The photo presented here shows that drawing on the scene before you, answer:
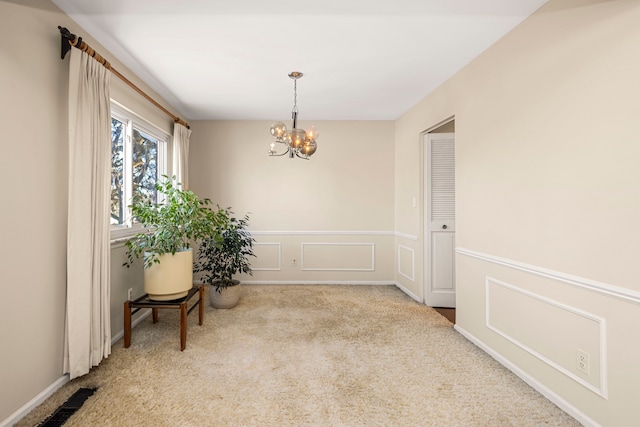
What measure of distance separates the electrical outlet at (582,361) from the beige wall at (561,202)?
0.08 feet

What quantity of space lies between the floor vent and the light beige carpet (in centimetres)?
4

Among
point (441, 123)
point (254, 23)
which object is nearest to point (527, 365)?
point (441, 123)

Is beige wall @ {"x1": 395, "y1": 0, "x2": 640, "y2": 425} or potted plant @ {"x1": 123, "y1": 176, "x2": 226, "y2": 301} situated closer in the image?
beige wall @ {"x1": 395, "y1": 0, "x2": 640, "y2": 425}

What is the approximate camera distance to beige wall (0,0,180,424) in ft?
5.64

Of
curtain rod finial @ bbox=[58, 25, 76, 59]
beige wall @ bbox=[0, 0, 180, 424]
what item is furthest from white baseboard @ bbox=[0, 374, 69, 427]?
curtain rod finial @ bbox=[58, 25, 76, 59]

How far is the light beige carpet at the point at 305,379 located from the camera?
183 cm

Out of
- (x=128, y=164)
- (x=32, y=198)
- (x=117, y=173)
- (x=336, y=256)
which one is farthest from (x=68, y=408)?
(x=336, y=256)

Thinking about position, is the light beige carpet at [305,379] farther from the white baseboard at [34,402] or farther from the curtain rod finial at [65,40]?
the curtain rod finial at [65,40]

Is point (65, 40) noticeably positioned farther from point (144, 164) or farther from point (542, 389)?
point (542, 389)

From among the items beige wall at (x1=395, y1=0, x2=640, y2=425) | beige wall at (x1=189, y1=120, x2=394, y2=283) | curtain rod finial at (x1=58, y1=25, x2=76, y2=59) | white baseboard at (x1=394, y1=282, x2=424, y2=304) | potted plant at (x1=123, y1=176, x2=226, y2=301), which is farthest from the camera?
beige wall at (x1=189, y1=120, x2=394, y2=283)

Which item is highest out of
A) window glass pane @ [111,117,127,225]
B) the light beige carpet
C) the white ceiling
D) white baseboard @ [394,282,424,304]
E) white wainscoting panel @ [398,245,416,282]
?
the white ceiling

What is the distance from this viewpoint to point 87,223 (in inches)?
87.1

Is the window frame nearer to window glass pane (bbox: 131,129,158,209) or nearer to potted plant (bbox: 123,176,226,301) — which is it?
window glass pane (bbox: 131,129,158,209)

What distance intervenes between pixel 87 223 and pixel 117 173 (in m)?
1.07
